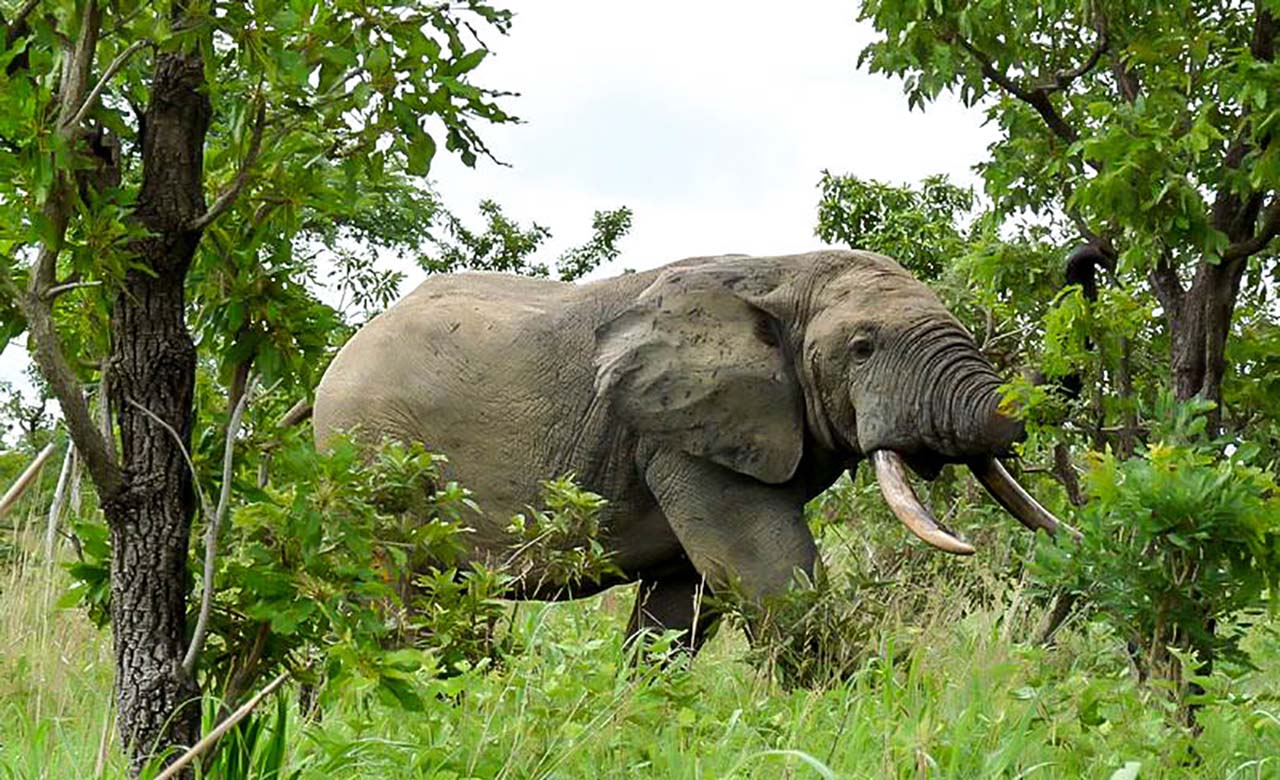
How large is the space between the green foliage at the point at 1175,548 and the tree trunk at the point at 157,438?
258 centimetres

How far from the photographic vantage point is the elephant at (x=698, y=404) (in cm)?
680

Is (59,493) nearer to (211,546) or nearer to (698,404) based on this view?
(211,546)

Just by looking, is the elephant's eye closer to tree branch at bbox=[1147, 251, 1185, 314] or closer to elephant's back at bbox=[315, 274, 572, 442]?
elephant's back at bbox=[315, 274, 572, 442]

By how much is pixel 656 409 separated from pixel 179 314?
12.0 feet

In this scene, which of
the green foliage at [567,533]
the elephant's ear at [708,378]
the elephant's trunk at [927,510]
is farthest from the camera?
the elephant's ear at [708,378]

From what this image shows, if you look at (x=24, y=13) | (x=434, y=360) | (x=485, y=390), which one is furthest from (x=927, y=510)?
(x=24, y=13)

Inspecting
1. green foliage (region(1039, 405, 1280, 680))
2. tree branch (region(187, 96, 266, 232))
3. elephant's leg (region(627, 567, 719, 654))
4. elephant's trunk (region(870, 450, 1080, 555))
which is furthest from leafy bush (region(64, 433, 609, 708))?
elephant's leg (region(627, 567, 719, 654))

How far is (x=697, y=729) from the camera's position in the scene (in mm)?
4523

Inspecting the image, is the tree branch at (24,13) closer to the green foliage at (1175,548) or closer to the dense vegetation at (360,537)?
the dense vegetation at (360,537)

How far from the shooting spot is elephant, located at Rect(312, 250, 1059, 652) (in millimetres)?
6797

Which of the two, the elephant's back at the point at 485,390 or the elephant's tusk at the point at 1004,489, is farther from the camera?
the elephant's back at the point at 485,390

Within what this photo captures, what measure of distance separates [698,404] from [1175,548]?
8.61 ft

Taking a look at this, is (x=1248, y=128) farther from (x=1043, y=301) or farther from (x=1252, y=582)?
(x=1252, y=582)

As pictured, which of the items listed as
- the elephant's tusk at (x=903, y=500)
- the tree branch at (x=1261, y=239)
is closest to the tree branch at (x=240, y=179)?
the elephant's tusk at (x=903, y=500)
